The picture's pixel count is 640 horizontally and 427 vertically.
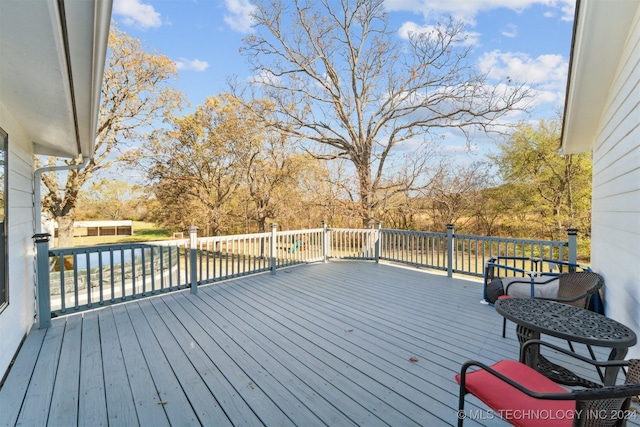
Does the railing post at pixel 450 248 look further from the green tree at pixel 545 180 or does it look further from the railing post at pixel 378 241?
the green tree at pixel 545 180

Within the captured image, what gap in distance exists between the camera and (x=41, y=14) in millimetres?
1506

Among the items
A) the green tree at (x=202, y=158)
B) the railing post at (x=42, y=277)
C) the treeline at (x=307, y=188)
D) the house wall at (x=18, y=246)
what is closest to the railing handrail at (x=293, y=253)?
the railing post at (x=42, y=277)

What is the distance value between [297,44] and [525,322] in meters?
10.7

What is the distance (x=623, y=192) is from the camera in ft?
9.04

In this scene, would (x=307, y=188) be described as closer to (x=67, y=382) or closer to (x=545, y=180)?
(x=545, y=180)

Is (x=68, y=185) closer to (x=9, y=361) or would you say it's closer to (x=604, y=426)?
(x=9, y=361)

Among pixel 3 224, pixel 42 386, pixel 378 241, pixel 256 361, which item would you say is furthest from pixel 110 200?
pixel 256 361

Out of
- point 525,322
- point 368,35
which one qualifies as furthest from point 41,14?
point 368,35

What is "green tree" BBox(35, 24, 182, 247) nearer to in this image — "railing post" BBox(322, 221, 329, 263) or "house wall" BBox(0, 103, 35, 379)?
"house wall" BBox(0, 103, 35, 379)

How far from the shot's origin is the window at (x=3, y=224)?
104 inches

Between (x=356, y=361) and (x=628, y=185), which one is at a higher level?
(x=628, y=185)

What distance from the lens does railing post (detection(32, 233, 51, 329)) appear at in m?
3.51

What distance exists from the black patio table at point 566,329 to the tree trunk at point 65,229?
42.4ft

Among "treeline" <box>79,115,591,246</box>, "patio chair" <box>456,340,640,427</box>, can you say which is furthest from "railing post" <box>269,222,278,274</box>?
"patio chair" <box>456,340,640,427</box>
